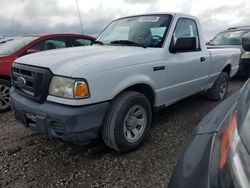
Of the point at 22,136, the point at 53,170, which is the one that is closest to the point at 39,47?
the point at 22,136

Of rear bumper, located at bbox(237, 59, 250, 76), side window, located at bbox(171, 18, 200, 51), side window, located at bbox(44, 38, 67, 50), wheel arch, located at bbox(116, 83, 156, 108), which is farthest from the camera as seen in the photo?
rear bumper, located at bbox(237, 59, 250, 76)

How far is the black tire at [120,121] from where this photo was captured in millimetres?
2865

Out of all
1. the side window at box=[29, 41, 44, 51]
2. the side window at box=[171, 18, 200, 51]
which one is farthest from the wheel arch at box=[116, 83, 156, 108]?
the side window at box=[29, 41, 44, 51]

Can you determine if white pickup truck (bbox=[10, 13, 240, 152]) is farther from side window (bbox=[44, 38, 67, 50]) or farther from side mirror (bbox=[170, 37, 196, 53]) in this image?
side window (bbox=[44, 38, 67, 50])

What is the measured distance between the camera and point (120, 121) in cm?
291

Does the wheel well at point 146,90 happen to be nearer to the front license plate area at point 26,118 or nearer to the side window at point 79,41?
the front license plate area at point 26,118

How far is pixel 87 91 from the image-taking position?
8.55ft

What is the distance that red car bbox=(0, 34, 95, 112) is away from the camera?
504 cm

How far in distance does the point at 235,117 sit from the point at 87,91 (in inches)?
63.4

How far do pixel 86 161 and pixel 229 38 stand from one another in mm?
7203

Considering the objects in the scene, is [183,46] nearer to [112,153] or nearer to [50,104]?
[112,153]

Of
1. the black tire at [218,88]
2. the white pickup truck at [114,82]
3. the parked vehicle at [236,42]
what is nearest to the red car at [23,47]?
the white pickup truck at [114,82]

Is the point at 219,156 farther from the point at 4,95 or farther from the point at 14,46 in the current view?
the point at 14,46

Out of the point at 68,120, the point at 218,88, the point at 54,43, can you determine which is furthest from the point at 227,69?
the point at 68,120
